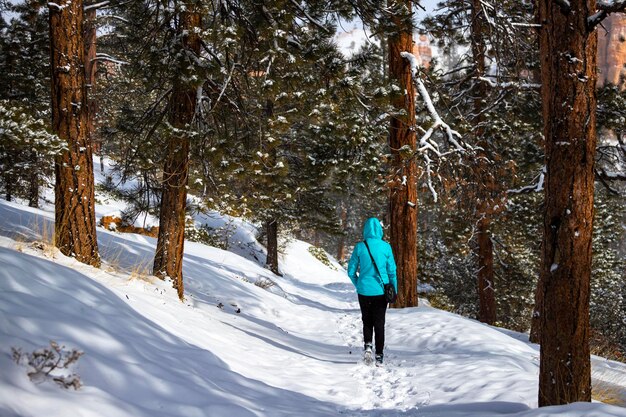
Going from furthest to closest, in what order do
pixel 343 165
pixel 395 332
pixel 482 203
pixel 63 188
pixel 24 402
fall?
1. pixel 343 165
2. pixel 482 203
3. pixel 395 332
4. pixel 63 188
5. pixel 24 402

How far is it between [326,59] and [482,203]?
14.4ft

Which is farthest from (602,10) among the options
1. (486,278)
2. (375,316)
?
(486,278)

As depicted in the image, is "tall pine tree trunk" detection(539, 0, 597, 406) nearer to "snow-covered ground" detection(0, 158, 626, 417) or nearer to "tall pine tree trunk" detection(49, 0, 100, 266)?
"snow-covered ground" detection(0, 158, 626, 417)

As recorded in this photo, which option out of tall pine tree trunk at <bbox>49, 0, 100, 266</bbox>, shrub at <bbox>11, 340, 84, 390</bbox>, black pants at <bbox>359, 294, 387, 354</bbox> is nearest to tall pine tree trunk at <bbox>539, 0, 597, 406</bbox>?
black pants at <bbox>359, 294, 387, 354</bbox>

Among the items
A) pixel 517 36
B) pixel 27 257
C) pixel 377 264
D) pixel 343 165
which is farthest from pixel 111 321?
pixel 343 165

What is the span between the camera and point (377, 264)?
19.6ft

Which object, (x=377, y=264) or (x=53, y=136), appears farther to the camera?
(x=377, y=264)

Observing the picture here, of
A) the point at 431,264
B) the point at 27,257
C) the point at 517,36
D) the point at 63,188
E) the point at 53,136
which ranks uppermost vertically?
the point at 517,36

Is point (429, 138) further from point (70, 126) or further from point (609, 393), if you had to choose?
point (70, 126)

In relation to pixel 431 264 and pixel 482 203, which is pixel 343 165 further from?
pixel 431 264

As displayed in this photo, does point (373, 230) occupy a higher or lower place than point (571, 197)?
lower

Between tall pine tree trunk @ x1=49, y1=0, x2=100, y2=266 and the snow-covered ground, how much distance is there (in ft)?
1.37

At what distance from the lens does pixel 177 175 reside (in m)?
6.96

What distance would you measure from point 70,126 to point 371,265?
428 centimetres
